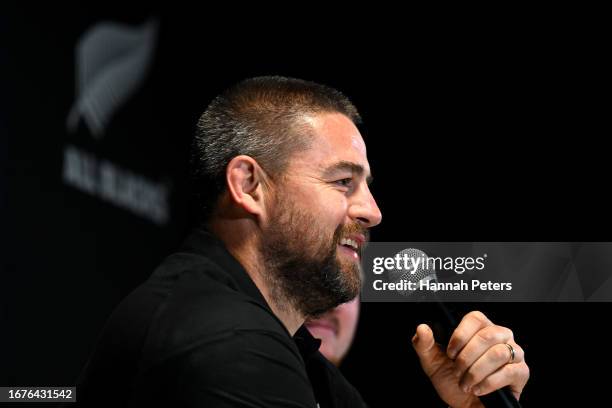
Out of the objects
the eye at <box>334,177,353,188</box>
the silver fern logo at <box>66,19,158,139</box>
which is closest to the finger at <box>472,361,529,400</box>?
the eye at <box>334,177,353,188</box>

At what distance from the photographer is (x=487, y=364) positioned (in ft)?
4.58

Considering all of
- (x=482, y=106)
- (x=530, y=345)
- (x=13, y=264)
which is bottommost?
(x=530, y=345)

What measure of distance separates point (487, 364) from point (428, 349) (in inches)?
6.4

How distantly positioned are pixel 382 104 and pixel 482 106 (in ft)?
1.25

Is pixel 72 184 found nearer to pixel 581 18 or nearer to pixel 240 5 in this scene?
pixel 240 5

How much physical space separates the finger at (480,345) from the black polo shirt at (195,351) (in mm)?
411

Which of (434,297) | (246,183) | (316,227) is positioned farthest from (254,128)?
(434,297)

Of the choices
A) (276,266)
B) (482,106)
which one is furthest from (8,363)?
(482,106)

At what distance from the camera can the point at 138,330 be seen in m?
1.12

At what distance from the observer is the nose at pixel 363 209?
1421 mm

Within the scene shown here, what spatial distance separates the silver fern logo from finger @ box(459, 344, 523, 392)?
157 cm

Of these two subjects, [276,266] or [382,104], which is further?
[382,104]

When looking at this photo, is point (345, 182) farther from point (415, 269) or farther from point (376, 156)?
point (376, 156)

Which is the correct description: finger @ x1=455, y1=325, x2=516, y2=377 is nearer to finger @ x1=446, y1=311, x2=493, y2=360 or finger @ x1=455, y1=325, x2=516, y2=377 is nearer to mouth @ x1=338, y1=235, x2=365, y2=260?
finger @ x1=446, y1=311, x2=493, y2=360
